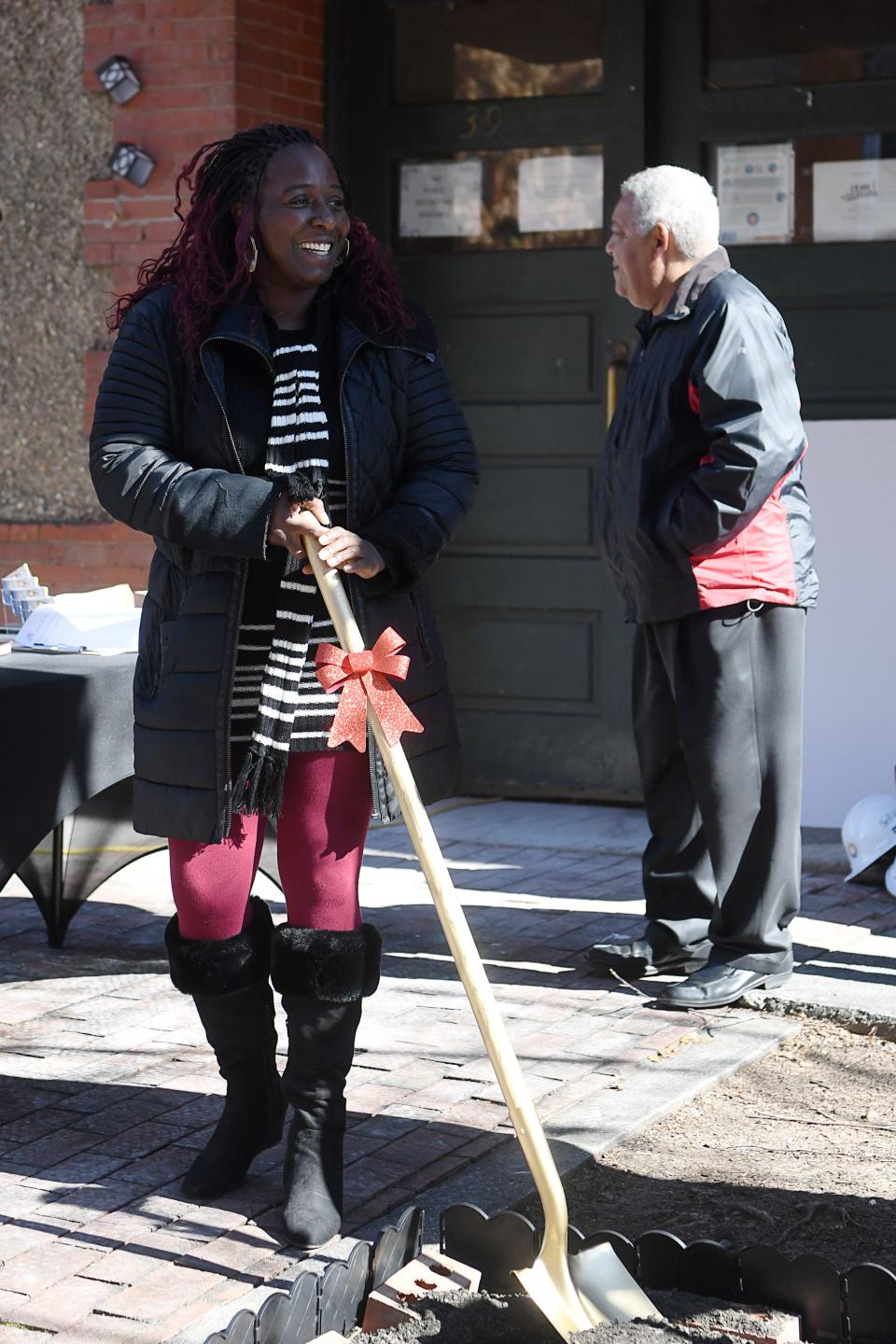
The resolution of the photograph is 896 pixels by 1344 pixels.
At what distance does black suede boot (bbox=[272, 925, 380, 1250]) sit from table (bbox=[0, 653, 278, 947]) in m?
1.20

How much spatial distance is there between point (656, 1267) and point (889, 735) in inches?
166

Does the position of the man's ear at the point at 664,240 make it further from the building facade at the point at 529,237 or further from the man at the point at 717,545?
the building facade at the point at 529,237

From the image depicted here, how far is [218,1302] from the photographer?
3.15 metres

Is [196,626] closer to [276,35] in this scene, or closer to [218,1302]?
[218,1302]

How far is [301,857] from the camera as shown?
346 centimetres

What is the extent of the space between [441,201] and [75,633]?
10.6 feet

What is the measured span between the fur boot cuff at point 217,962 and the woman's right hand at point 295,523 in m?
0.78

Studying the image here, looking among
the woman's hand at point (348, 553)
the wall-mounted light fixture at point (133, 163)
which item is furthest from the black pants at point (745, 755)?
the wall-mounted light fixture at point (133, 163)

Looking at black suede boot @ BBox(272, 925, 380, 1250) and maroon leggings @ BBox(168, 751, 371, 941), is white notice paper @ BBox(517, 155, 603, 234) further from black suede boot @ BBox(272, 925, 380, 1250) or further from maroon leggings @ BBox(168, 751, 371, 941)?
black suede boot @ BBox(272, 925, 380, 1250)

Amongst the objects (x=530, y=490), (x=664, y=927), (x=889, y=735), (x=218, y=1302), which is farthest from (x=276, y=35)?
(x=218, y=1302)

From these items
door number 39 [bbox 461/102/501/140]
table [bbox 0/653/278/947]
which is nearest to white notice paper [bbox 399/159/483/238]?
door number 39 [bbox 461/102/501/140]

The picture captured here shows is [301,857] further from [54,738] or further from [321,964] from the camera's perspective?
[54,738]

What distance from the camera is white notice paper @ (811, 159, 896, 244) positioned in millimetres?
6922

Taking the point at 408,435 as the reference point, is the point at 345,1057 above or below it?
below
